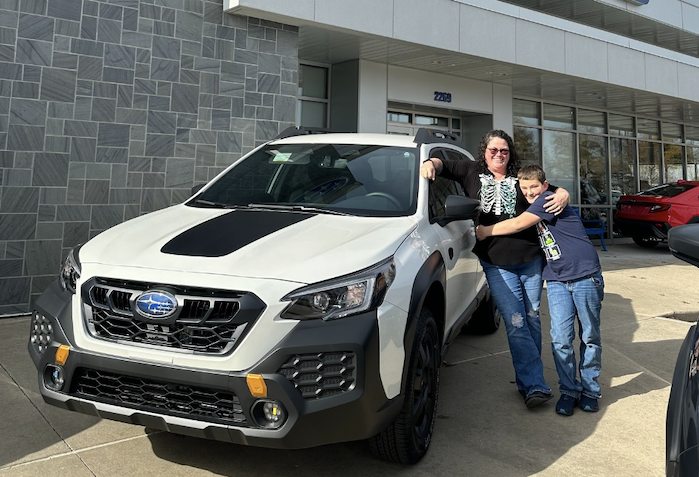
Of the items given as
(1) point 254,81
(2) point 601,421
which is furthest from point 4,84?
(2) point 601,421

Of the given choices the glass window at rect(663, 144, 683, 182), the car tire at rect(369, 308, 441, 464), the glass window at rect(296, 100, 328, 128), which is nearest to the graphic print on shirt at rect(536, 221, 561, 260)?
the car tire at rect(369, 308, 441, 464)

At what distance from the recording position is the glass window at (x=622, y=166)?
17.3 metres

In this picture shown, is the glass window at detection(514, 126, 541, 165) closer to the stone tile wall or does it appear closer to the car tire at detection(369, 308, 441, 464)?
the stone tile wall

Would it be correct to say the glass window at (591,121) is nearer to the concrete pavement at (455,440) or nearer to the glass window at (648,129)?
the glass window at (648,129)

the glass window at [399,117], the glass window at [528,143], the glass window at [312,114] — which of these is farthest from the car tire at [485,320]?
the glass window at [528,143]

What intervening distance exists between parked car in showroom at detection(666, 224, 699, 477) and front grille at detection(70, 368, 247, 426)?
1.57 metres

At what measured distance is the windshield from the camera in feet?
12.0

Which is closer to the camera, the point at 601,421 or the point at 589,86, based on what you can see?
the point at 601,421

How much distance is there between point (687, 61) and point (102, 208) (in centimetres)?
1455

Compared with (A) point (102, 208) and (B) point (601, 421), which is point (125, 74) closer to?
(A) point (102, 208)

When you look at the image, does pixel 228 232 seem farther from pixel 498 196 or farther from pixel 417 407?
pixel 498 196

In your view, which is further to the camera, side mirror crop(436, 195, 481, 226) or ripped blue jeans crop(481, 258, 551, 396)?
ripped blue jeans crop(481, 258, 551, 396)

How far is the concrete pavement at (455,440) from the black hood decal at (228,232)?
1.14 m

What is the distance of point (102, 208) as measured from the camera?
721cm
